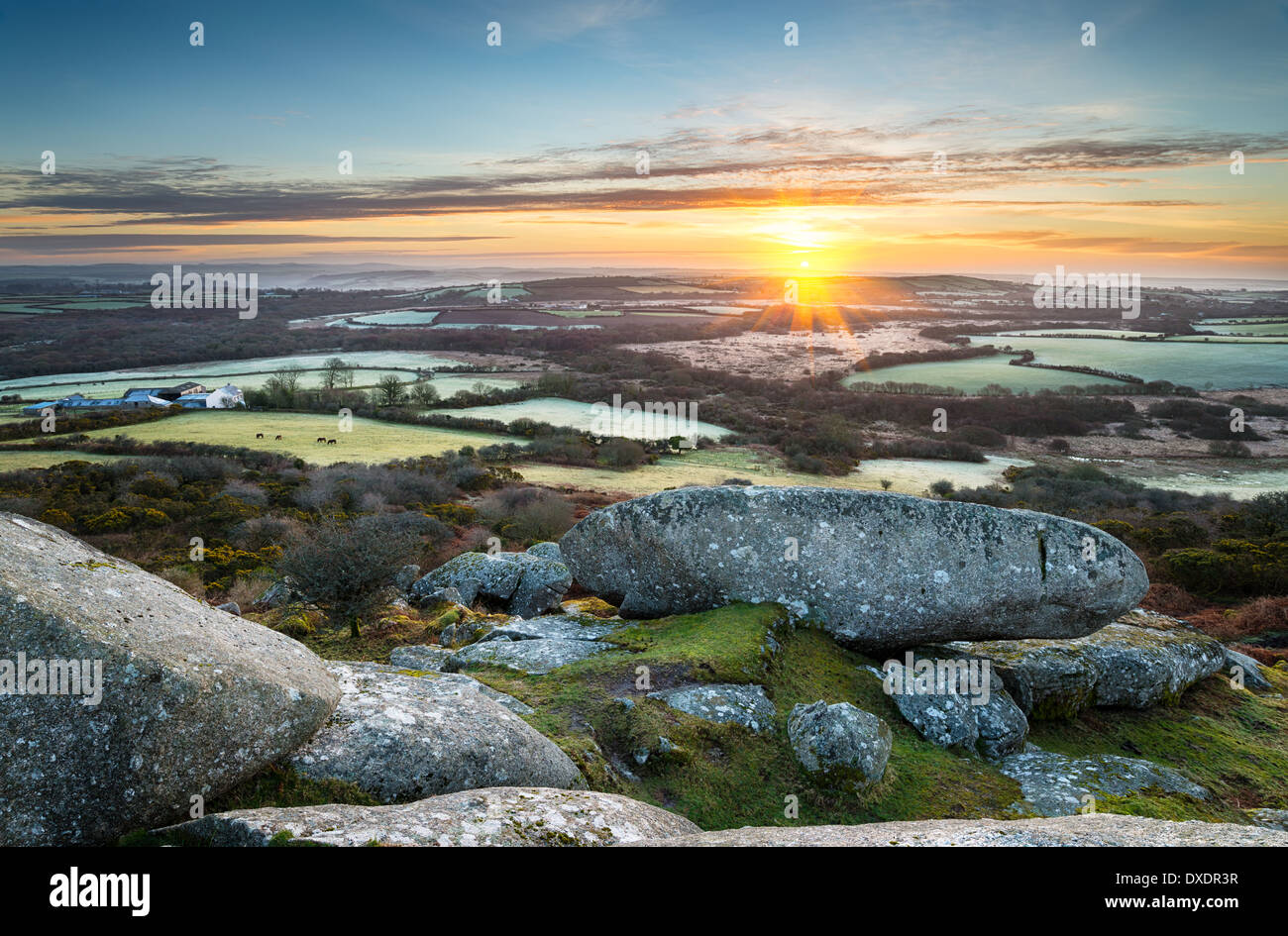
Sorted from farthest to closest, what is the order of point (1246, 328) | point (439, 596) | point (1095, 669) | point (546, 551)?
point (1246, 328), point (546, 551), point (439, 596), point (1095, 669)

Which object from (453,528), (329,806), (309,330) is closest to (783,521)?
(329,806)

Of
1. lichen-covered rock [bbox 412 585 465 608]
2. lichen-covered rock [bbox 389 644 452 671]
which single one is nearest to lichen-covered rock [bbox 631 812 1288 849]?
lichen-covered rock [bbox 389 644 452 671]

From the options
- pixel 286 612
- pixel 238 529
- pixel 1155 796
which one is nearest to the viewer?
pixel 1155 796

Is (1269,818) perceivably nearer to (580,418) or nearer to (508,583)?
(508,583)

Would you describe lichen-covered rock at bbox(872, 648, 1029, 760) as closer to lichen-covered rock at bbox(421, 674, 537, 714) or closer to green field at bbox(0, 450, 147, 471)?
lichen-covered rock at bbox(421, 674, 537, 714)

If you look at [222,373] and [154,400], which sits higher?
[222,373]

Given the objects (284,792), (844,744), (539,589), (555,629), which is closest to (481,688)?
(284,792)
